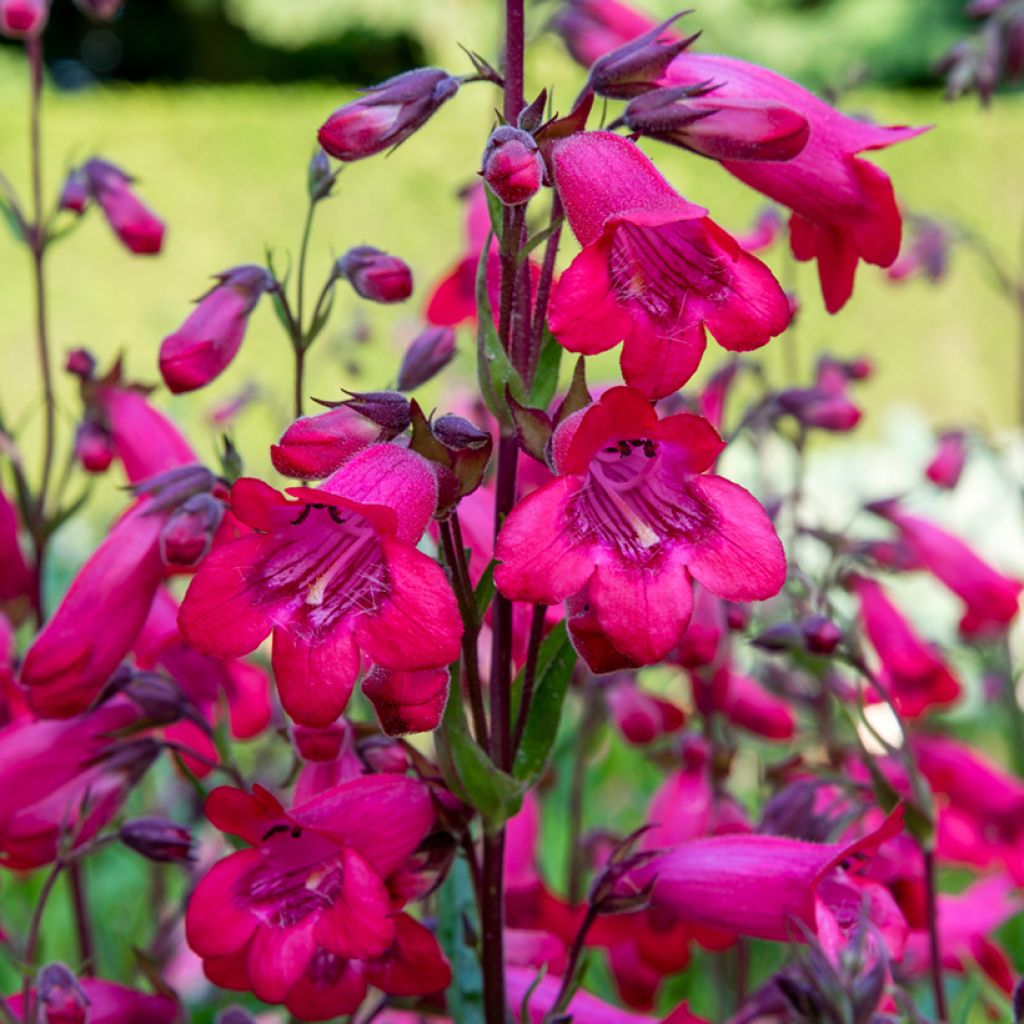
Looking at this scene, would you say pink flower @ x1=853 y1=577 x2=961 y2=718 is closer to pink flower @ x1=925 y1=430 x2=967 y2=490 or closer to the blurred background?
pink flower @ x1=925 y1=430 x2=967 y2=490

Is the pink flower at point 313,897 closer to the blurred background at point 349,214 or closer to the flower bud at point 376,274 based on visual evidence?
the flower bud at point 376,274

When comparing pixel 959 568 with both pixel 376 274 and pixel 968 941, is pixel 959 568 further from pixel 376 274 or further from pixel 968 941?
pixel 376 274

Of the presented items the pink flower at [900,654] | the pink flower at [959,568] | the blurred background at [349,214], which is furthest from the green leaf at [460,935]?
the blurred background at [349,214]

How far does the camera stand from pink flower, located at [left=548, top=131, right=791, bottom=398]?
904mm

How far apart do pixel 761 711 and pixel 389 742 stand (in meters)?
0.92

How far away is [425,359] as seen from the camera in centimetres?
137

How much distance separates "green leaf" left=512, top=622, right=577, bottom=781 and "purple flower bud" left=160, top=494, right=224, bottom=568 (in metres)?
0.34

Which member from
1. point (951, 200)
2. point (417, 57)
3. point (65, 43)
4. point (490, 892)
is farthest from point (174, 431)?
point (65, 43)

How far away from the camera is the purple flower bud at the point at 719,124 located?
39.9 inches

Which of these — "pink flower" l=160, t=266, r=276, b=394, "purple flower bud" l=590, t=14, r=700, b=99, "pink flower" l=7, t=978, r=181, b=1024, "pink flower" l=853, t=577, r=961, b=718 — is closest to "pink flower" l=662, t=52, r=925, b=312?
"purple flower bud" l=590, t=14, r=700, b=99

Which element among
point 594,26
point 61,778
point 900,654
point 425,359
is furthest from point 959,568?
point 61,778

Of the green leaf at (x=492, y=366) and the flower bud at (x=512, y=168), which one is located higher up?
the flower bud at (x=512, y=168)

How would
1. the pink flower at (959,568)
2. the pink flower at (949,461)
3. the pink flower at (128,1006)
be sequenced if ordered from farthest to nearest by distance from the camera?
1. the pink flower at (949,461)
2. the pink flower at (959,568)
3. the pink flower at (128,1006)

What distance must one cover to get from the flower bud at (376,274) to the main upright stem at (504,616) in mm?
288
